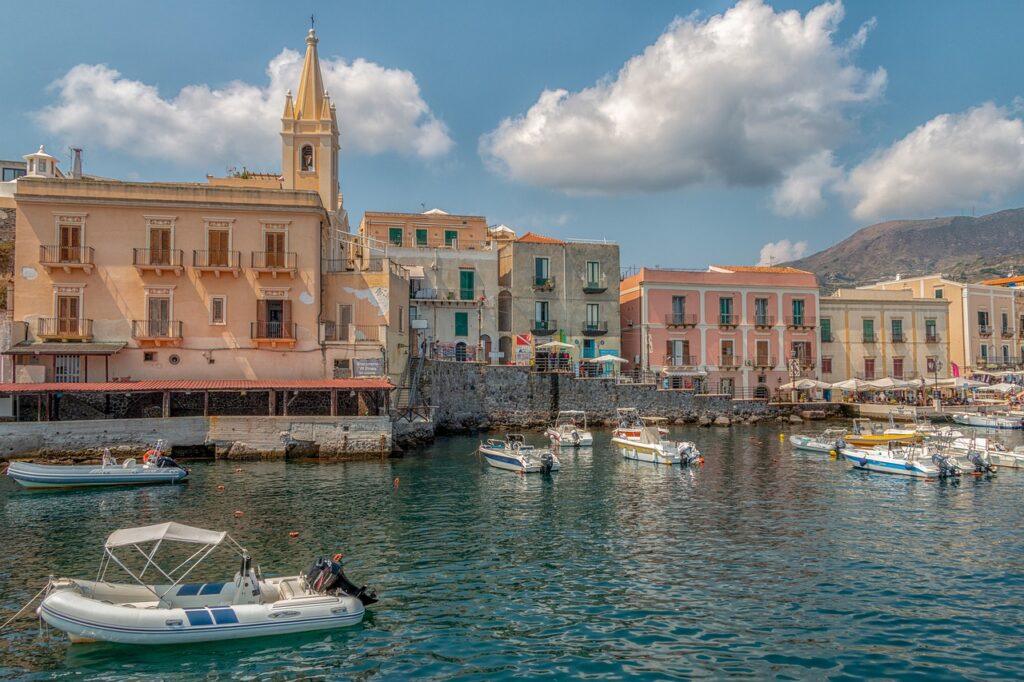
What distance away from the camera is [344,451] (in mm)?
35969

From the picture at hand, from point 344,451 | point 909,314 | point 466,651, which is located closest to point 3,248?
point 344,451

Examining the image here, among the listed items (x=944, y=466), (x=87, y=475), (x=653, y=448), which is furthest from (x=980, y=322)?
(x=87, y=475)

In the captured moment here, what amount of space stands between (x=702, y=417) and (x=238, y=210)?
3594 centimetres

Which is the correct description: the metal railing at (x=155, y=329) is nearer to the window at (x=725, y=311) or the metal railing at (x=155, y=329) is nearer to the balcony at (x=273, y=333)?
the balcony at (x=273, y=333)

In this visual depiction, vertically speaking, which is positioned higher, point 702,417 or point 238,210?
point 238,210

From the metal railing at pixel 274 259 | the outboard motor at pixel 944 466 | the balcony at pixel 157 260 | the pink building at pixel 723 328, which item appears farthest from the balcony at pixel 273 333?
the outboard motor at pixel 944 466

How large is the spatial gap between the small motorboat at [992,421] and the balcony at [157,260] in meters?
54.5

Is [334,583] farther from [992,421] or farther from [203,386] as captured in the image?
[992,421]

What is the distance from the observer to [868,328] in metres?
65.2

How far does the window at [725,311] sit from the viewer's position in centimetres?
6056

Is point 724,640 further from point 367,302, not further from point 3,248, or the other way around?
point 3,248

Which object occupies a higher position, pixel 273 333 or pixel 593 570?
pixel 273 333

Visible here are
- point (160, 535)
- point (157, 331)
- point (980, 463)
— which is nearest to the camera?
point (160, 535)

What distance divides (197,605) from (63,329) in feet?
97.7
